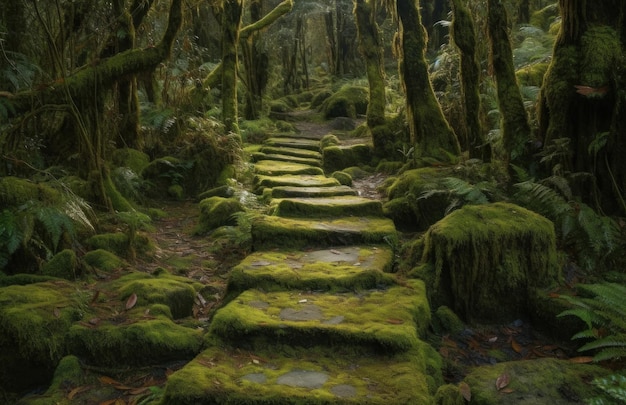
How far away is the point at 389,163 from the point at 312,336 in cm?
725

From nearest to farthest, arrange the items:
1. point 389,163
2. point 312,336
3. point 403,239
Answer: point 312,336, point 403,239, point 389,163

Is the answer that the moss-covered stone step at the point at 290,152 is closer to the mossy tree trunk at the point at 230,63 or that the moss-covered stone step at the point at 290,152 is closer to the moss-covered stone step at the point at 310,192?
the mossy tree trunk at the point at 230,63

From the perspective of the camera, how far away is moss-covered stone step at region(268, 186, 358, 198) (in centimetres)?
793

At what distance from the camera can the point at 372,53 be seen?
12742 millimetres

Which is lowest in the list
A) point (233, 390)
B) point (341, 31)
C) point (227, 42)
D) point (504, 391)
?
point (504, 391)

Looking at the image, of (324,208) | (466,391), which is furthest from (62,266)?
(466,391)

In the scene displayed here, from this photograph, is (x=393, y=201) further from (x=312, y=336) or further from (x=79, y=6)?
(x=79, y=6)

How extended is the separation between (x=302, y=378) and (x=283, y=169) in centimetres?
706

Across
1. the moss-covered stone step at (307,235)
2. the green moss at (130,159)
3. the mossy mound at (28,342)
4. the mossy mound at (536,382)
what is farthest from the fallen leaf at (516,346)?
the green moss at (130,159)

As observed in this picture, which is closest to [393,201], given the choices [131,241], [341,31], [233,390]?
[131,241]

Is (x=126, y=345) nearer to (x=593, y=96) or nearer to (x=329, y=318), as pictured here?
(x=329, y=318)

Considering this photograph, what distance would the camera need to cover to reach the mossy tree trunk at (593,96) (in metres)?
5.98

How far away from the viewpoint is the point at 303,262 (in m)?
5.42

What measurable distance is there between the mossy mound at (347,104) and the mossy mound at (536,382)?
15.8 meters
